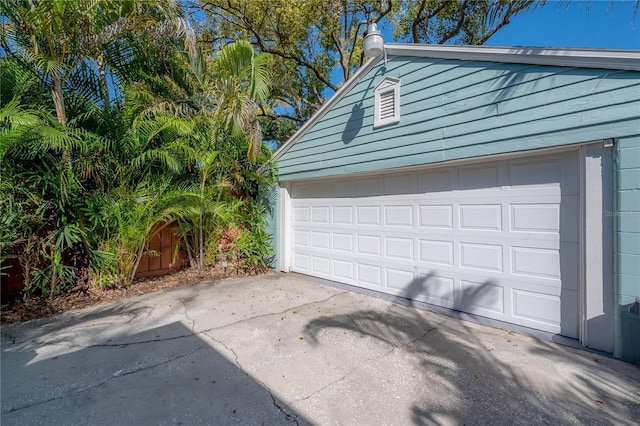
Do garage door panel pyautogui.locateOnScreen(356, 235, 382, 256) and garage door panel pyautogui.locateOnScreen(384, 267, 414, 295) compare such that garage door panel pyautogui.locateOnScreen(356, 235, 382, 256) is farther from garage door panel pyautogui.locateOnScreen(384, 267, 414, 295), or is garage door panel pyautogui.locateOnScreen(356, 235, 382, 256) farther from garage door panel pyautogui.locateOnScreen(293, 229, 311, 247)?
garage door panel pyautogui.locateOnScreen(293, 229, 311, 247)

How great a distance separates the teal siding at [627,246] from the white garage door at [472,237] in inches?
14.3

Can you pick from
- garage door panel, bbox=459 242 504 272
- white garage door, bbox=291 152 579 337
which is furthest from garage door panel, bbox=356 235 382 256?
garage door panel, bbox=459 242 504 272

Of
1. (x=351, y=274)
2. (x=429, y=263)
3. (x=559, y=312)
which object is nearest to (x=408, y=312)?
(x=429, y=263)

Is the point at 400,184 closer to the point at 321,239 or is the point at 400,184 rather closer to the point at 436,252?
the point at 436,252

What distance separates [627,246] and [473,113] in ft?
6.37

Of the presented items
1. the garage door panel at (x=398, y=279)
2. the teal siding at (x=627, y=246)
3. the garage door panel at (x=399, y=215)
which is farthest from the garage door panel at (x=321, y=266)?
the teal siding at (x=627, y=246)

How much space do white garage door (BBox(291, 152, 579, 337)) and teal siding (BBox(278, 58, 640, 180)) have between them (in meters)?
0.29

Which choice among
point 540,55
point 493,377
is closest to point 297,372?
point 493,377

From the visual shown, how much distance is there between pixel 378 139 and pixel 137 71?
169 inches

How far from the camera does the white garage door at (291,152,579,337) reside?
121 inches

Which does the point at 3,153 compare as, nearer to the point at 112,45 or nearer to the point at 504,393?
the point at 112,45

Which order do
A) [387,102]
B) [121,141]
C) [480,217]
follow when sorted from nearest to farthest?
[480,217], [387,102], [121,141]

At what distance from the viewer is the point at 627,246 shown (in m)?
2.57

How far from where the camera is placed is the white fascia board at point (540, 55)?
8.53ft
